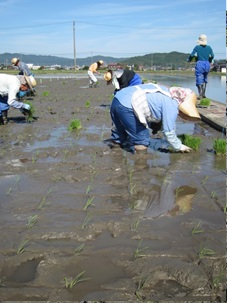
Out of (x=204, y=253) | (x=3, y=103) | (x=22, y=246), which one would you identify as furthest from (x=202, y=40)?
(x=22, y=246)

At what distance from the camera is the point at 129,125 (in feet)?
16.3

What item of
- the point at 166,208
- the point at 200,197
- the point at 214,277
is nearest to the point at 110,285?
the point at 214,277

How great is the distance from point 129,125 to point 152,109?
0.44m

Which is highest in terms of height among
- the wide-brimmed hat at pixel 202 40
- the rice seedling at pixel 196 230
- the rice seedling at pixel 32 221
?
the wide-brimmed hat at pixel 202 40

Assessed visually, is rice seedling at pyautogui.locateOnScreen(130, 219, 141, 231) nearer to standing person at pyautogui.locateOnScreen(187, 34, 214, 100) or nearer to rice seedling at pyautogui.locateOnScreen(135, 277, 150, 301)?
rice seedling at pyautogui.locateOnScreen(135, 277, 150, 301)

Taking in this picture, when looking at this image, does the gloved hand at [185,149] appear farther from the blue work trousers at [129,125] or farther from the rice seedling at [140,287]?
the rice seedling at [140,287]

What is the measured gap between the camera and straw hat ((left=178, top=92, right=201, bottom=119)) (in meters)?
4.59

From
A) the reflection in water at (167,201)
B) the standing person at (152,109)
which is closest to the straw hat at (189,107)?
the standing person at (152,109)

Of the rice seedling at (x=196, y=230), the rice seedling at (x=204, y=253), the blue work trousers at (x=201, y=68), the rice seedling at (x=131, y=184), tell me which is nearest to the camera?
the rice seedling at (x=204, y=253)

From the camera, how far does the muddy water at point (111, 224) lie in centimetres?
203

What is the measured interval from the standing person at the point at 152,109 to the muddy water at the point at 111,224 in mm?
285

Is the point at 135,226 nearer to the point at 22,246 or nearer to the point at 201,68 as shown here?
the point at 22,246

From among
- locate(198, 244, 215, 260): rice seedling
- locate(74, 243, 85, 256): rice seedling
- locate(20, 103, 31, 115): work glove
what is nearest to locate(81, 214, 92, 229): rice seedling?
locate(74, 243, 85, 256): rice seedling

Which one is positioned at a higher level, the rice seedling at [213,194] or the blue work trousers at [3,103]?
the blue work trousers at [3,103]
